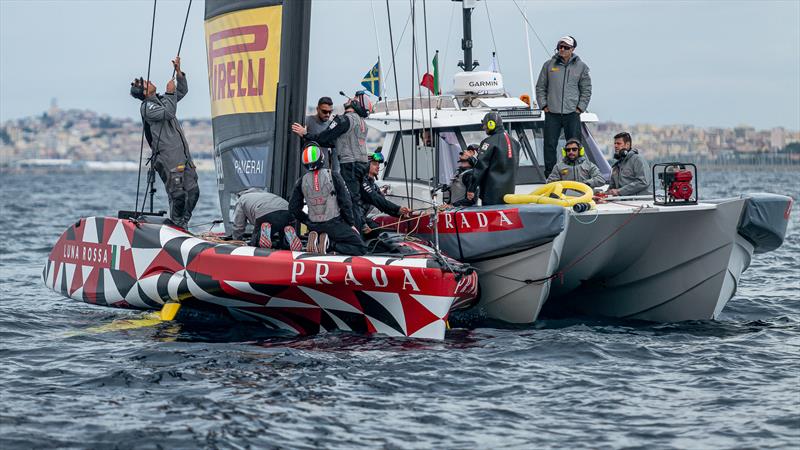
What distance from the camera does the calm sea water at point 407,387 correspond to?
6961 millimetres

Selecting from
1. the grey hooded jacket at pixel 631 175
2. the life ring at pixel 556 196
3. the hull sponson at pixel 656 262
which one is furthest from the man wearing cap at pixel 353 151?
the grey hooded jacket at pixel 631 175

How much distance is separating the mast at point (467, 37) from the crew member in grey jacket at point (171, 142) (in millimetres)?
4582

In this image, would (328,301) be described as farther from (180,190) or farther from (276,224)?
(180,190)

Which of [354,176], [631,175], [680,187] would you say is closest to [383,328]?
[354,176]

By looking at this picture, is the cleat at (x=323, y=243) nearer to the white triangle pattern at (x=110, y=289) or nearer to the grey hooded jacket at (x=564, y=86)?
the white triangle pattern at (x=110, y=289)

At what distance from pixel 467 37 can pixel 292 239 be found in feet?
20.3

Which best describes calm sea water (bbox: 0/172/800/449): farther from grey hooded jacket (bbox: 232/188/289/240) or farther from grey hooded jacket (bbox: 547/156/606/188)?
grey hooded jacket (bbox: 547/156/606/188)

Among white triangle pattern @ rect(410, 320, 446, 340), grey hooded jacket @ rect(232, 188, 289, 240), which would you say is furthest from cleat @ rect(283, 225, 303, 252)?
white triangle pattern @ rect(410, 320, 446, 340)

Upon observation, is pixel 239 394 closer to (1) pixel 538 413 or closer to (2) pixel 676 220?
(1) pixel 538 413

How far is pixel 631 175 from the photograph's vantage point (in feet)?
40.0

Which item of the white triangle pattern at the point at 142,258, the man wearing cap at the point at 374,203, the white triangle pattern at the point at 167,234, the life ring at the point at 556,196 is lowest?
the white triangle pattern at the point at 142,258

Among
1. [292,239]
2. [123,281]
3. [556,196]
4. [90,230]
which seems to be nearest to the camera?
[292,239]

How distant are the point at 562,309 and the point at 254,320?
12.9 ft

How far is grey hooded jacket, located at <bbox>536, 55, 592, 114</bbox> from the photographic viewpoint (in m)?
12.9
